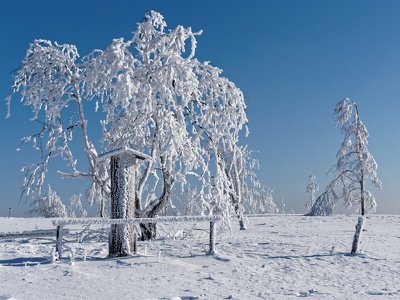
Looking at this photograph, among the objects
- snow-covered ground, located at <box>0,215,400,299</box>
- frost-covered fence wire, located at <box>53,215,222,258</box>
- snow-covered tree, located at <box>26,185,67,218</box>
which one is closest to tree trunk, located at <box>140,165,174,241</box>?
snow-covered ground, located at <box>0,215,400,299</box>

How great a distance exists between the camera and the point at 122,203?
30.6ft

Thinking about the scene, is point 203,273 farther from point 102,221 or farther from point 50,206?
point 50,206

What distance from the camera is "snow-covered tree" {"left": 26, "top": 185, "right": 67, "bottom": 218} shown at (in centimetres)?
4770


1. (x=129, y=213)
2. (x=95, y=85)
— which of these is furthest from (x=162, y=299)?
(x=95, y=85)

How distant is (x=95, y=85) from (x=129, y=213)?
5.62m

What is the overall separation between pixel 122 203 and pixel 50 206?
42.4 meters

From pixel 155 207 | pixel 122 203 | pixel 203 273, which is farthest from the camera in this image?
pixel 155 207

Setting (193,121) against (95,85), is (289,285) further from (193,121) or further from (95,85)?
(95,85)

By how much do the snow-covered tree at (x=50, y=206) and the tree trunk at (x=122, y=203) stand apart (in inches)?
1615

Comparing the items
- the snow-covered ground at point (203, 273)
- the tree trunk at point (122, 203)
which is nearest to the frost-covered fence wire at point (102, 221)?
the snow-covered ground at point (203, 273)

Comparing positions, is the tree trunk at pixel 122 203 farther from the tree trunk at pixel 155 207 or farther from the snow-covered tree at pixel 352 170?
the snow-covered tree at pixel 352 170

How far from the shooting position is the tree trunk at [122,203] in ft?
29.8

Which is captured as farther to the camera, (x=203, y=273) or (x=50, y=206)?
(x=50, y=206)

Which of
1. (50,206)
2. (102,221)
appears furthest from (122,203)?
(50,206)
